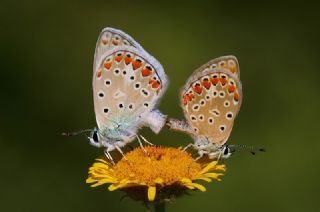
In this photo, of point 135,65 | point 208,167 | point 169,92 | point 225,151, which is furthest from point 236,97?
point 169,92

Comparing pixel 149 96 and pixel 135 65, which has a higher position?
pixel 135 65


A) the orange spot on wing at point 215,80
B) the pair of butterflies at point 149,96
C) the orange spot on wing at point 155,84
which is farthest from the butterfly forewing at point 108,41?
the orange spot on wing at point 215,80

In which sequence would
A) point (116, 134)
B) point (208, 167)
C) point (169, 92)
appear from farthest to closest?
point (169, 92) < point (116, 134) < point (208, 167)

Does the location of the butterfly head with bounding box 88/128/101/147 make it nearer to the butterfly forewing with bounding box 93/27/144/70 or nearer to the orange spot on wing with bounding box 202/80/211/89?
the butterfly forewing with bounding box 93/27/144/70

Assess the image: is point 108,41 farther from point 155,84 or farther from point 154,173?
point 154,173

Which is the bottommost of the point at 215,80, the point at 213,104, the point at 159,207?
the point at 159,207

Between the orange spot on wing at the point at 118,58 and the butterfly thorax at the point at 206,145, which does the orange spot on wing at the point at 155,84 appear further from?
the butterfly thorax at the point at 206,145

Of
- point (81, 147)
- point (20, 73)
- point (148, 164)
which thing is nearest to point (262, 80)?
point (81, 147)
